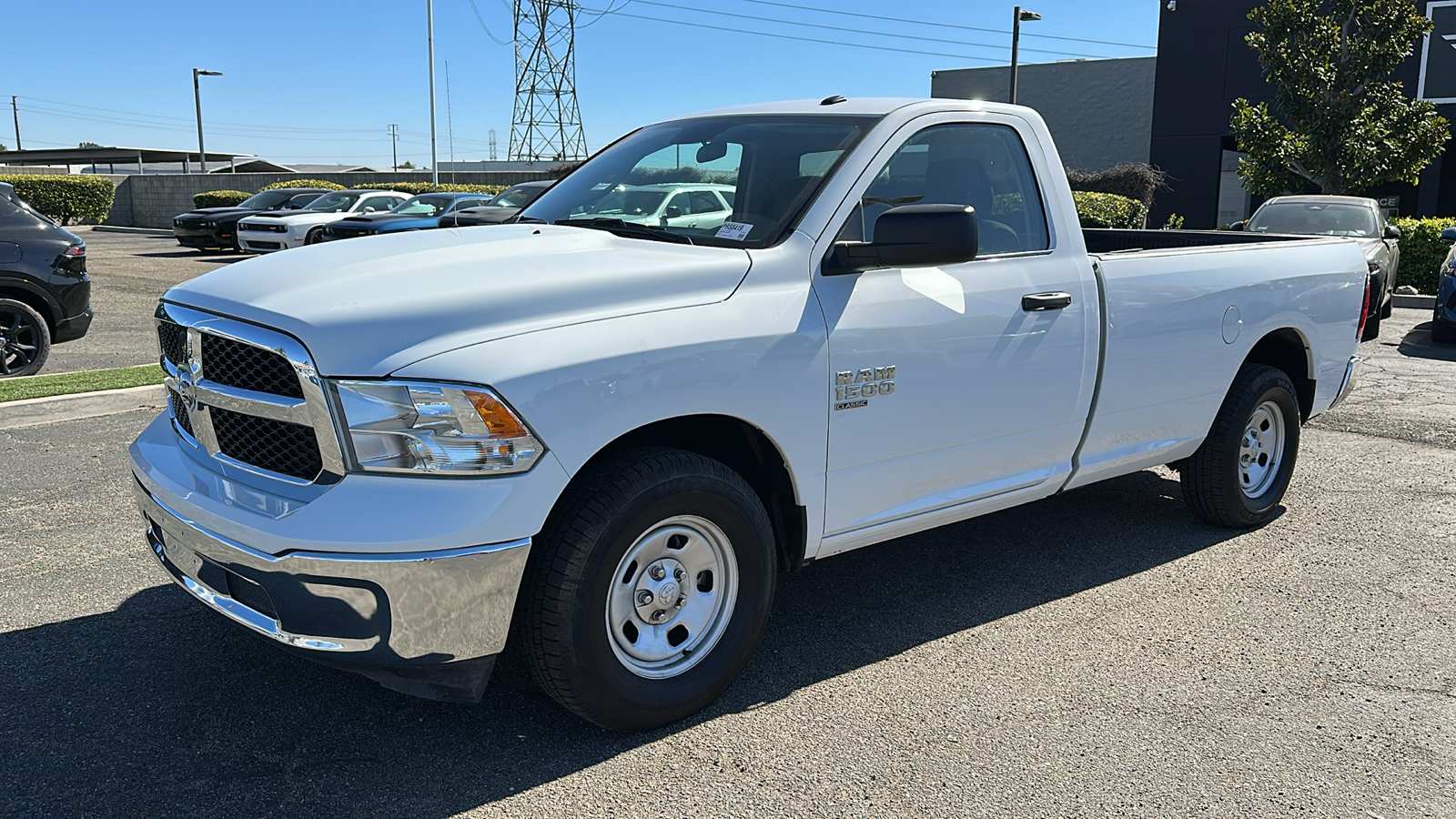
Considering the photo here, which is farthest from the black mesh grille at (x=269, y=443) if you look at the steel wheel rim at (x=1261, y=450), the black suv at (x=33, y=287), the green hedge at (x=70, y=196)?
the green hedge at (x=70, y=196)

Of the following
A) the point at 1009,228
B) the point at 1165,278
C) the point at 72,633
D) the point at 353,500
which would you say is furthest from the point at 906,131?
the point at 72,633

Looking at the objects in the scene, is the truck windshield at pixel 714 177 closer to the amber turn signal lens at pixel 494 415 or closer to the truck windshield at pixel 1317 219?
the amber turn signal lens at pixel 494 415

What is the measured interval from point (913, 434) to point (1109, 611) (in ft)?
4.40

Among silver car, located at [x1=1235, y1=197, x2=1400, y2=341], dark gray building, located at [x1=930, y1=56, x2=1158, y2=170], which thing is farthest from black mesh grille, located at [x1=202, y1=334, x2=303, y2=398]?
dark gray building, located at [x1=930, y1=56, x2=1158, y2=170]

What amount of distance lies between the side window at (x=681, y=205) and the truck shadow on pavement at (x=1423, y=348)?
10322 mm

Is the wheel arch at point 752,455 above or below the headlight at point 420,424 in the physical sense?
below

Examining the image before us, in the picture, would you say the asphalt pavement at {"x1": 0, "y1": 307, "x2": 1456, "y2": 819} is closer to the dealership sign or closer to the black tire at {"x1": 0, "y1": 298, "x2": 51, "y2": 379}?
the black tire at {"x1": 0, "y1": 298, "x2": 51, "y2": 379}

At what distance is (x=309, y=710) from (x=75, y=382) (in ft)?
20.1

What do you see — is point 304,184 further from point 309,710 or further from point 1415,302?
point 309,710

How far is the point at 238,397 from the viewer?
3.20m

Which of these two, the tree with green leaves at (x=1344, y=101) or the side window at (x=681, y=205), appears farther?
the tree with green leaves at (x=1344, y=101)

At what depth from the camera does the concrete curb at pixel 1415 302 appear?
16734mm

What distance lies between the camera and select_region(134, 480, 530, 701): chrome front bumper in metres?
2.91

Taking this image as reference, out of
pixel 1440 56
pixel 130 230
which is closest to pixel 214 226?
pixel 130 230
